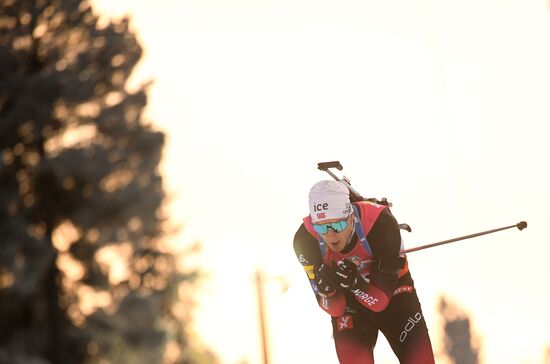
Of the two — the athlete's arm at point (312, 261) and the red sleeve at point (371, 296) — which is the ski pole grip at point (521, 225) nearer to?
the red sleeve at point (371, 296)

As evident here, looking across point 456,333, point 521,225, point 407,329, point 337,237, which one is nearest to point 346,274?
point 337,237

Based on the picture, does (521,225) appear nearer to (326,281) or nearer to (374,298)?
(374,298)

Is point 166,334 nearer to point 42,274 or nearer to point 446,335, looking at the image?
point 42,274

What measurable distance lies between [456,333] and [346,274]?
103302mm

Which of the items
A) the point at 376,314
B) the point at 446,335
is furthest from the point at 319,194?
the point at 446,335

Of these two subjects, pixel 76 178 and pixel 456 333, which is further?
pixel 456 333

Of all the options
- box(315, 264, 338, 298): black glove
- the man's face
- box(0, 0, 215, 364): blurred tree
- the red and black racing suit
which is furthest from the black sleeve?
box(0, 0, 215, 364): blurred tree

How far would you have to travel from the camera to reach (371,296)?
32.7 feet

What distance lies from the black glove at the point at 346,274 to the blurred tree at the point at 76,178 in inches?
1066

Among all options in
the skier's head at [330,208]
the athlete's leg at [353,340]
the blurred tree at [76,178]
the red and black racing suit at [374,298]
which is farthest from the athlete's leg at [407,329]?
the blurred tree at [76,178]

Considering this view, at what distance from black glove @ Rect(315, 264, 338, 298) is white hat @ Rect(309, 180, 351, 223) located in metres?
0.42

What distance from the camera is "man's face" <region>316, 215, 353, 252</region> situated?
984 cm

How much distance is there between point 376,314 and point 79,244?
27935mm

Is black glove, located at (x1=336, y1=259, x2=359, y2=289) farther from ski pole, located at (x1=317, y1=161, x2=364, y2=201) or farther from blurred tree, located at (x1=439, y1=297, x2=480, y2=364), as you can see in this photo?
blurred tree, located at (x1=439, y1=297, x2=480, y2=364)
